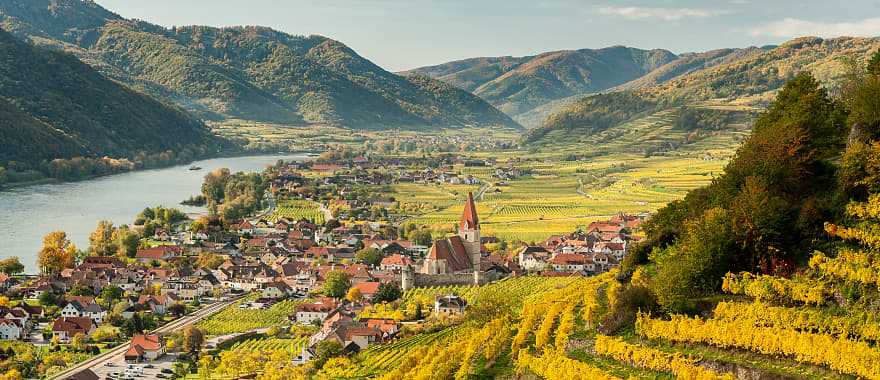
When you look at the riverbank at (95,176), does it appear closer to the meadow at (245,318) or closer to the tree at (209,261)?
the tree at (209,261)

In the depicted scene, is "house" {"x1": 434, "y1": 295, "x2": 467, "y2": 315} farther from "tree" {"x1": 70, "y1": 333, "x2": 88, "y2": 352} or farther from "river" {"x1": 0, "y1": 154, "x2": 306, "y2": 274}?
"river" {"x1": 0, "y1": 154, "x2": 306, "y2": 274}

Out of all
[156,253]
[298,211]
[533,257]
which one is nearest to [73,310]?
[156,253]

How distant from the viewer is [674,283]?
74.9 feet

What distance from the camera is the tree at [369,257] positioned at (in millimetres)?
63562

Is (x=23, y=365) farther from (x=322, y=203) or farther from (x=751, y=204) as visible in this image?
(x=322, y=203)

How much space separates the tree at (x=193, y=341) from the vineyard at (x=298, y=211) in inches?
1681

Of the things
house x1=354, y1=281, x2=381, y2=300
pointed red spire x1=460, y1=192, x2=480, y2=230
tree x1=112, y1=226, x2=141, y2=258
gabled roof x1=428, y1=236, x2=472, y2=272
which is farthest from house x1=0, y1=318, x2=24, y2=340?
pointed red spire x1=460, y1=192, x2=480, y2=230

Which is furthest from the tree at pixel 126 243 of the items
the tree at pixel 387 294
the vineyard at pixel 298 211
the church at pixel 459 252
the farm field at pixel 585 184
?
the church at pixel 459 252

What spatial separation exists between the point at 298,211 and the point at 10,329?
49449 mm

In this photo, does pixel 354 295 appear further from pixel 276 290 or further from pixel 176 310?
pixel 176 310

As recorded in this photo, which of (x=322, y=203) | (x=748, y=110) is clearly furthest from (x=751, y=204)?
(x=748, y=110)

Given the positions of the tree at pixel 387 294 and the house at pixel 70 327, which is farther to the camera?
the tree at pixel 387 294

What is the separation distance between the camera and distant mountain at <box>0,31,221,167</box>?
125375mm

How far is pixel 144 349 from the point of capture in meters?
42.4
